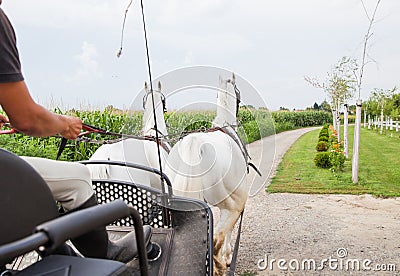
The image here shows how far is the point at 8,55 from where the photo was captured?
1005 millimetres

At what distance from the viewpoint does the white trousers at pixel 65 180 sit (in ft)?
4.28

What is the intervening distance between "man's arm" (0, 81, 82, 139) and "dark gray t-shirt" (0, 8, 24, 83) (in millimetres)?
22

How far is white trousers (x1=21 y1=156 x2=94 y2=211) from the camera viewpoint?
130cm

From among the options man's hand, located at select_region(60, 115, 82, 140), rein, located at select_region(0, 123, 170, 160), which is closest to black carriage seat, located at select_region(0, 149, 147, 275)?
man's hand, located at select_region(60, 115, 82, 140)

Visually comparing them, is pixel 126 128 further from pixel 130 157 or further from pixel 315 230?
pixel 315 230

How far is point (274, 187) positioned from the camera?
6.99 m

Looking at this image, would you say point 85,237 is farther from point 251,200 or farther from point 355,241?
point 251,200

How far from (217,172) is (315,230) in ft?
7.32

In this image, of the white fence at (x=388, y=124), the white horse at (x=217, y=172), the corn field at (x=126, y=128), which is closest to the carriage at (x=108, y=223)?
the white horse at (x=217, y=172)

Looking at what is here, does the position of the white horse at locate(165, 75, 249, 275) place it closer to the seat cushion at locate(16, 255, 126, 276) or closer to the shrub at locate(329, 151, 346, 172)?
the seat cushion at locate(16, 255, 126, 276)

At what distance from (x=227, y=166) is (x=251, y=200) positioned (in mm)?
3308

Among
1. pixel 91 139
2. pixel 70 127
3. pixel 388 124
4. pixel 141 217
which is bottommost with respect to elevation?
pixel 388 124

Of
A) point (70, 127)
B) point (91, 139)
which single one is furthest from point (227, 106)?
point (70, 127)

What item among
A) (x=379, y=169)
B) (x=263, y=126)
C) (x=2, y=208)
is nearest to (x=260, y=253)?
(x=263, y=126)
